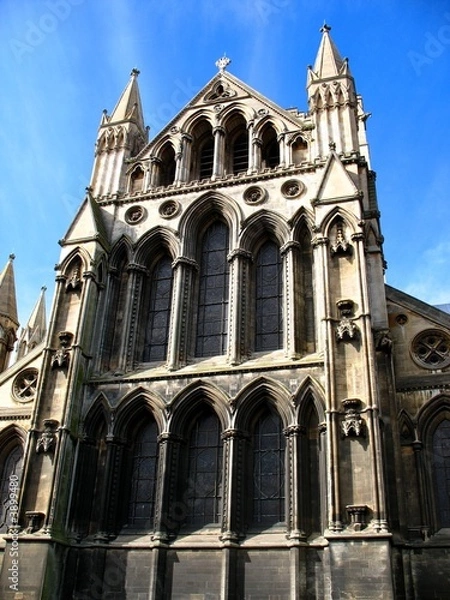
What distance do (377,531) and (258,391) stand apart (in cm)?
466

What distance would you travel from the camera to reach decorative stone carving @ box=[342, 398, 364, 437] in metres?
14.4

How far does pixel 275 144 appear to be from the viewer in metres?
22.6

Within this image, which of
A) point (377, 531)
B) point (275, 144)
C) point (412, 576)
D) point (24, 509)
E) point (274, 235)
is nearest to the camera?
point (377, 531)

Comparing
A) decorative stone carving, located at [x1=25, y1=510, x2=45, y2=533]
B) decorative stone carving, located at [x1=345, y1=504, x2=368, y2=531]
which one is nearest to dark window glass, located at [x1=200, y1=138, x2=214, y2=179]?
decorative stone carving, located at [x1=25, y1=510, x2=45, y2=533]

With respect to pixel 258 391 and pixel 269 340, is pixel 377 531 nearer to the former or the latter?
pixel 258 391

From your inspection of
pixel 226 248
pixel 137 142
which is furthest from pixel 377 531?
pixel 137 142

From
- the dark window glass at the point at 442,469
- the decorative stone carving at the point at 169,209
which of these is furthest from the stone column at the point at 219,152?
the dark window glass at the point at 442,469

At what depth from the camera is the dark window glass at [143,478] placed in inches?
646

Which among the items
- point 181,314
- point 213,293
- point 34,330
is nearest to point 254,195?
point 213,293

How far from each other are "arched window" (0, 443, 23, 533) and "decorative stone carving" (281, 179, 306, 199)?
11.1m

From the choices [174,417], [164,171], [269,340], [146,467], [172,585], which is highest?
[164,171]

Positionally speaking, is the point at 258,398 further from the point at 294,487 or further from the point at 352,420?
the point at 352,420

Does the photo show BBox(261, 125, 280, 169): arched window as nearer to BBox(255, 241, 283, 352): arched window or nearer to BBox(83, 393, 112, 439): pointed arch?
BBox(255, 241, 283, 352): arched window

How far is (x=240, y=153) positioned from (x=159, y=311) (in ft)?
23.3
